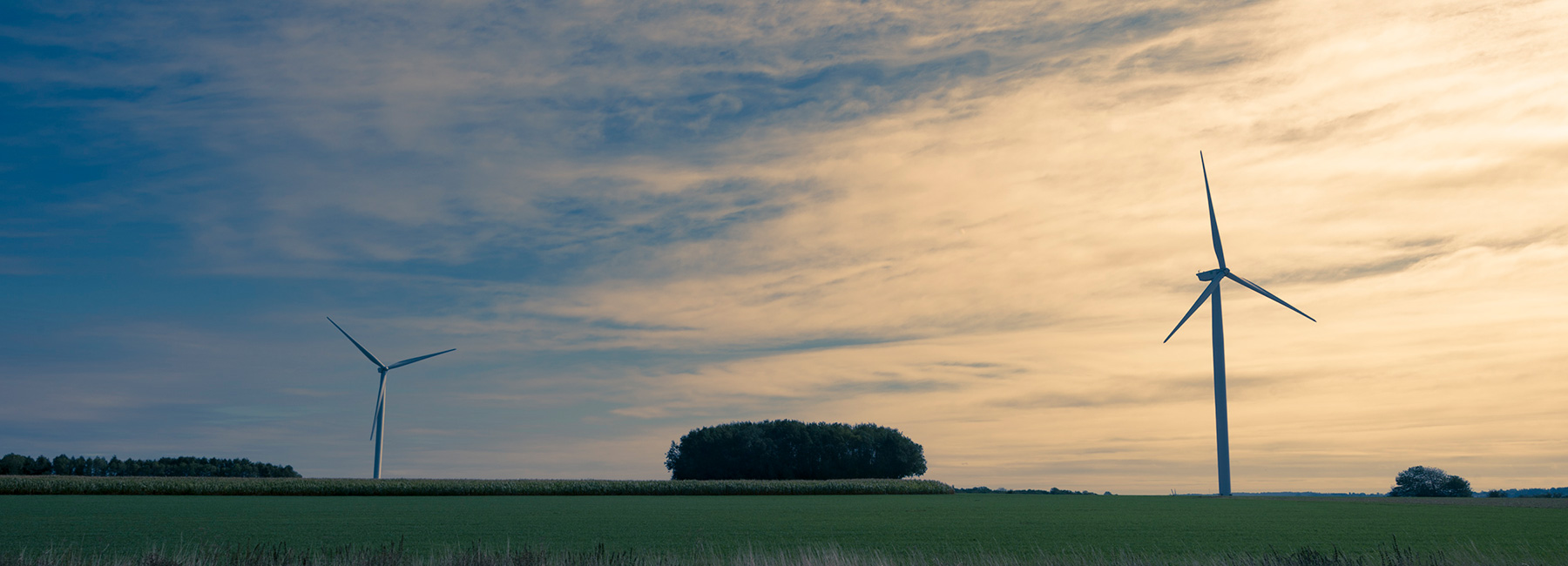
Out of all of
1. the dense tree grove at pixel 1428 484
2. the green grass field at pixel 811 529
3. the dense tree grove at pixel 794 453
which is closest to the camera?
the green grass field at pixel 811 529

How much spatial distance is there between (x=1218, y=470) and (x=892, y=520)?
45117 millimetres

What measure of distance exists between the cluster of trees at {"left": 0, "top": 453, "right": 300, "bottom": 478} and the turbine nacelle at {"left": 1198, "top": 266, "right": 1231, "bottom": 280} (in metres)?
135

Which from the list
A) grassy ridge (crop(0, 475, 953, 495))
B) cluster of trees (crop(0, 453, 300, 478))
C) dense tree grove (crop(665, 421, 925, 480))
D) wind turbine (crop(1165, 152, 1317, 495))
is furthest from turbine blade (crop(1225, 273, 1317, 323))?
cluster of trees (crop(0, 453, 300, 478))

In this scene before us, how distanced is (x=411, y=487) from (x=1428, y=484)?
363ft

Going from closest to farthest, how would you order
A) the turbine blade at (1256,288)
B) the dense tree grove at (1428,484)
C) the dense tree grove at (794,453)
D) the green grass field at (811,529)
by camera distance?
the green grass field at (811,529), the turbine blade at (1256,288), the dense tree grove at (1428,484), the dense tree grove at (794,453)

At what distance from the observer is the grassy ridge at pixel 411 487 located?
83.1 metres

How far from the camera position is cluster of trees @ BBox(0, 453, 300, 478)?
142 meters

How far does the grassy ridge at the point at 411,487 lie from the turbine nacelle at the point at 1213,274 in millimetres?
36557

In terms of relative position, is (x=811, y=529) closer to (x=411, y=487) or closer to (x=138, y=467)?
(x=411, y=487)

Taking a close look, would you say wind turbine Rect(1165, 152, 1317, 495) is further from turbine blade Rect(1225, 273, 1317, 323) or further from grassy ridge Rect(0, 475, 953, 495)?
grassy ridge Rect(0, 475, 953, 495)

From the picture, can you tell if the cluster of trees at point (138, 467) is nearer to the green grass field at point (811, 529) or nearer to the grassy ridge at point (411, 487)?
the grassy ridge at point (411, 487)

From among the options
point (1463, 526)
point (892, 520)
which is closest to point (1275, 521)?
point (1463, 526)

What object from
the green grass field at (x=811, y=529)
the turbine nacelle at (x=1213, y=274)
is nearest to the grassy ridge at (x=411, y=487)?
the green grass field at (x=811, y=529)

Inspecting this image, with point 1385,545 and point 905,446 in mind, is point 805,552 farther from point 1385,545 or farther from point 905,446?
point 905,446
